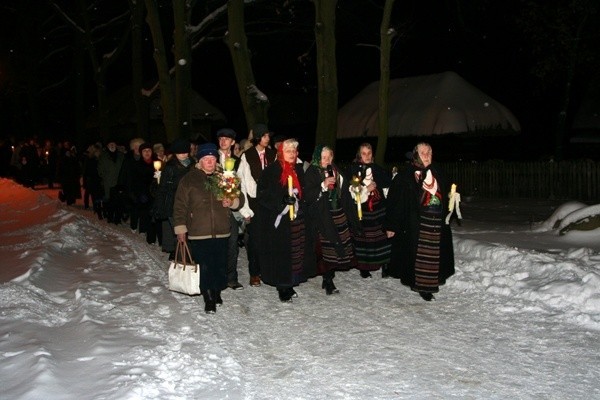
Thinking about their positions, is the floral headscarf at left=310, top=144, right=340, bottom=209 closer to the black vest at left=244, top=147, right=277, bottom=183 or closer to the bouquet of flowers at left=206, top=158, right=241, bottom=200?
the black vest at left=244, top=147, right=277, bottom=183

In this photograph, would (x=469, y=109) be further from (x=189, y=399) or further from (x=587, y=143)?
(x=189, y=399)

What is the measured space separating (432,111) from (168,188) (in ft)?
64.4

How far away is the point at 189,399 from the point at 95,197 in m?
14.1

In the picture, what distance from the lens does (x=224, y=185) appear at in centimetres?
851

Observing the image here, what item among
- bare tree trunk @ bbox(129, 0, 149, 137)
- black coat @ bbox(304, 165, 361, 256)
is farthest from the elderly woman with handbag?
bare tree trunk @ bbox(129, 0, 149, 137)

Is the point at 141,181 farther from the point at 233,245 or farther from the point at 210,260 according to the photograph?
the point at 210,260

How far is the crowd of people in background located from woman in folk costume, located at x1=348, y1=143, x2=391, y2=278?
15 mm

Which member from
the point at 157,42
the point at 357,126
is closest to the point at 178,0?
the point at 157,42

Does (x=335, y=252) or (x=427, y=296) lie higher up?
(x=335, y=252)

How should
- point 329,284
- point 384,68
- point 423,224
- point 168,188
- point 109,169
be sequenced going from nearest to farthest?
1. point 423,224
2. point 329,284
3. point 168,188
4. point 109,169
5. point 384,68

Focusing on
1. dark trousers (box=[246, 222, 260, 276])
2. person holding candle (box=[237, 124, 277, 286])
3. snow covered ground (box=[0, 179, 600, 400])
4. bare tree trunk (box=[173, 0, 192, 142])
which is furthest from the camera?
bare tree trunk (box=[173, 0, 192, 142])

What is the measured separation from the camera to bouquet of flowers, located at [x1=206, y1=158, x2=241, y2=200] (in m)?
8.51

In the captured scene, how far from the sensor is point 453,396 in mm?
5766

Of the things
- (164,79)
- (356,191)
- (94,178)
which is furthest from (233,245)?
(164,79)
